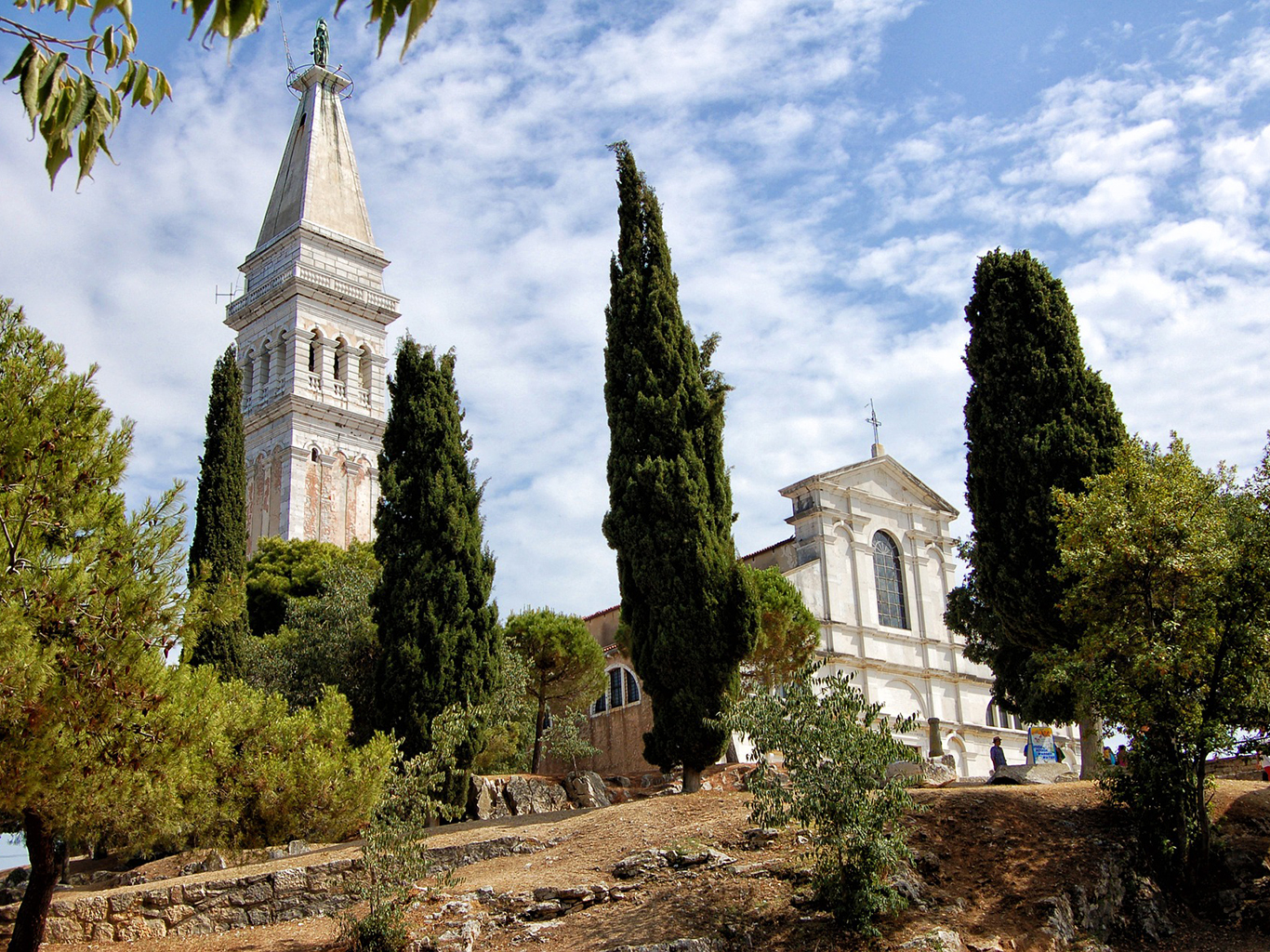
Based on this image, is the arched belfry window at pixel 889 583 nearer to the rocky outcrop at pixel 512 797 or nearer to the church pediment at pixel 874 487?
the church pediment at pixel 874 487

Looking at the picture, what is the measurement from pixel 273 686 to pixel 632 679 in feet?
38.1

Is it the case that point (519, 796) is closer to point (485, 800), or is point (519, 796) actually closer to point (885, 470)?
point (485, 800)

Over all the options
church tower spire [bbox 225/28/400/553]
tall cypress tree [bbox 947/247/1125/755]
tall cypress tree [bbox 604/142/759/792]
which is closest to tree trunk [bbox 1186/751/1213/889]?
tall cypress tree [bbox 947/247/1125/755]

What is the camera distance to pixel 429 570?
65.2 ft

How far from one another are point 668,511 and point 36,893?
9.54 meters

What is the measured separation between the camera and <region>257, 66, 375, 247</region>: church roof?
5775 cm

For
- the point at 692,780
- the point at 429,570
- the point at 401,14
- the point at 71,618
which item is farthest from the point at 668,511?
the point at 401,14

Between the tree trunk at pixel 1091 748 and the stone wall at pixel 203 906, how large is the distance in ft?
32.6

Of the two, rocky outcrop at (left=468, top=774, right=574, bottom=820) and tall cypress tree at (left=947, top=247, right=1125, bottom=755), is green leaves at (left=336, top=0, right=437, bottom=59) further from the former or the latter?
rocky outcrop at (left=468, top=774, right=574, bottom=820)

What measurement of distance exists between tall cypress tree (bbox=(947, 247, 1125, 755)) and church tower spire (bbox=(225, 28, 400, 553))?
117 ft

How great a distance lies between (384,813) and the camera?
12.5 meters

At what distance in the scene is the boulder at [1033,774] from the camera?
1678 centimetres

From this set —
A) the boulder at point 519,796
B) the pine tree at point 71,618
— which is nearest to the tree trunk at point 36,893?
the pine tree at point 71,618

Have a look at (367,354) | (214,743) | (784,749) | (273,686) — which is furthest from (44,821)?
(367,354)
